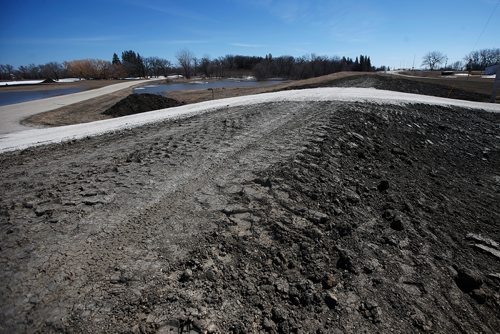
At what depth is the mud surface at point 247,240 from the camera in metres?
2.71

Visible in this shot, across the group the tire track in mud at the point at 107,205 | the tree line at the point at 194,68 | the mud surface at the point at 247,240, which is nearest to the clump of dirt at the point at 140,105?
the tire track in mud at the point at 107,205

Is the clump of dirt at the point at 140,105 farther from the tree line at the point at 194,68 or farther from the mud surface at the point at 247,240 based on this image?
the tree line at the point at 194,68

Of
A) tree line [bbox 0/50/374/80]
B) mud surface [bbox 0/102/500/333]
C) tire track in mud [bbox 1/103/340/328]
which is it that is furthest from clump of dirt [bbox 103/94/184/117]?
tree line [bbox 0/50/374/80]

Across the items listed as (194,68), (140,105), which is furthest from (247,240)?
(194,68)

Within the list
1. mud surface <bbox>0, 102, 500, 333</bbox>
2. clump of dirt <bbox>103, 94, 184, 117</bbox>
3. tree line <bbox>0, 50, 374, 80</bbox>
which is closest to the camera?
mud surface <bbox>0, 102, 500, 333</bbox>

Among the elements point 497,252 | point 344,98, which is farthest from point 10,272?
point 344,98

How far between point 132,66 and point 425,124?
5546 inches

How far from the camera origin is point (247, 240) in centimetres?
356

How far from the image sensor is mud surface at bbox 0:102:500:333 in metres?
2.71

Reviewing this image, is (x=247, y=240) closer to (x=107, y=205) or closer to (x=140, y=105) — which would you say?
(x=107, y=205)

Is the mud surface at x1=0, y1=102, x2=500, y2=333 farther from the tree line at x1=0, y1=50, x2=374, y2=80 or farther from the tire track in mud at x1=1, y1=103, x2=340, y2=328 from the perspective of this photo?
the tree line at x1=0, y1=50, x2=374, y2=80

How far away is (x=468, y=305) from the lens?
10.6ft

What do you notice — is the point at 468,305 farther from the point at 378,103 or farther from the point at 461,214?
the point at 378,103

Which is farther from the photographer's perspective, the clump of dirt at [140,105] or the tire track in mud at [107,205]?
the clump of dirt at [140,105]
